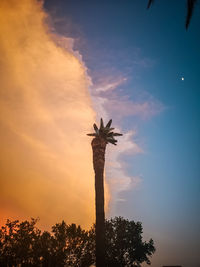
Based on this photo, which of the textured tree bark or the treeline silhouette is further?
the treeline silhouette

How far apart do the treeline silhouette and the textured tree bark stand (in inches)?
688

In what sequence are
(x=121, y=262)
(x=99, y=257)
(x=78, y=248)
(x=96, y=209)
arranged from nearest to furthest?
(x=99, y=257)
(x=96, y=209)
(x=121, y=262)
(x=78, y=248)

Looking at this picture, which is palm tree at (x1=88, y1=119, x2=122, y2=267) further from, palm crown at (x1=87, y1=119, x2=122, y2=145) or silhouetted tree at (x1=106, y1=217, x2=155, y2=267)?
silhouetted tree at (x1=106, y1=217, x2=155, y2=267)

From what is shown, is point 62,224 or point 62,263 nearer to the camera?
point 62,263

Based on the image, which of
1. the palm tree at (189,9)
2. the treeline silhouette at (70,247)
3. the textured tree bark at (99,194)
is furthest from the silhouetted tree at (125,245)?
the palm tree at (189,9)

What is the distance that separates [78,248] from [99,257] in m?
20.8

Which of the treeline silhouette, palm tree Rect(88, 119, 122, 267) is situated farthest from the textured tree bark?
the treeline silhouette

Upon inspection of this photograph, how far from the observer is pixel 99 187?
2225 centimetres

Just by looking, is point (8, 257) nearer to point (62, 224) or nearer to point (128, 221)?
point (62, 224)

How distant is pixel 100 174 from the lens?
2298 centimetres

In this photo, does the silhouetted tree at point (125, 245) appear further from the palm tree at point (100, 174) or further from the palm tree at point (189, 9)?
the palm tree at point (189, 9)

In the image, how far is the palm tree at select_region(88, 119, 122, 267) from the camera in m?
19.1

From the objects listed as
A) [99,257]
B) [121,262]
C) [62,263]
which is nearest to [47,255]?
[62,263]

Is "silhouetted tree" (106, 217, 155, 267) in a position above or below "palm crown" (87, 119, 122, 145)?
below
